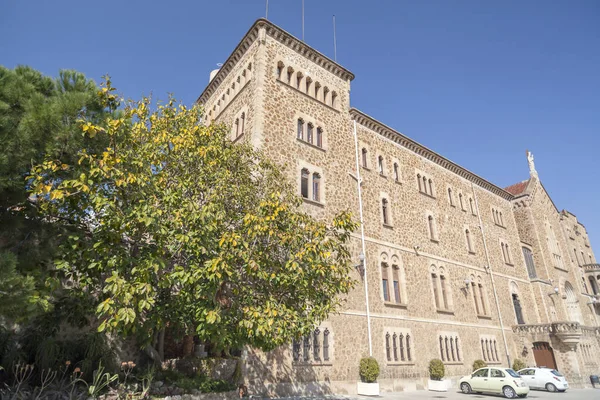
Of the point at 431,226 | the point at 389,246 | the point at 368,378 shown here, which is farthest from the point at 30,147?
the point at 431,226

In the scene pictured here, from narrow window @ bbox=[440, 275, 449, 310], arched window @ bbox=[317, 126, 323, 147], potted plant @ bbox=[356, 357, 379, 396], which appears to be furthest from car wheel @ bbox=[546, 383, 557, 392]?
arched window @ bbox=[317, 126, 323, 147]

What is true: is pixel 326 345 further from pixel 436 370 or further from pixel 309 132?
pixel 309 132

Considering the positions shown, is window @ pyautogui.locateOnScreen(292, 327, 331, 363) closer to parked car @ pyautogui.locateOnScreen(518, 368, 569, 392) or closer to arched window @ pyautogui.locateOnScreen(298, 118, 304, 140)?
arched window @ pyautogui.locateOnScreen(298, 118, 304, 140)

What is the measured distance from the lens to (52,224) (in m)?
8.07

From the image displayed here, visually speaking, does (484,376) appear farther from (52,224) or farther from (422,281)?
(52,224)

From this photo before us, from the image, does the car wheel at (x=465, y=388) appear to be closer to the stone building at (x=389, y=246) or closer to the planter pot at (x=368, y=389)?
the stone building at (x=389, y=246)

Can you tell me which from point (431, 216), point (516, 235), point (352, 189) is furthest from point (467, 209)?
point (352, 189)

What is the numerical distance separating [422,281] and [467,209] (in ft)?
29.2

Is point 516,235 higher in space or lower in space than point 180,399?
higher

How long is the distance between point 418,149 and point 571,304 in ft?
69.0

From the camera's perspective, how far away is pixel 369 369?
587 inches

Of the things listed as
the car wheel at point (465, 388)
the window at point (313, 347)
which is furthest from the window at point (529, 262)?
the window at point (313, 347)

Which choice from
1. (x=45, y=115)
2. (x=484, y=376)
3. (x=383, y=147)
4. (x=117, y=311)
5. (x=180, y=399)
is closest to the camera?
(x=45, y=115)

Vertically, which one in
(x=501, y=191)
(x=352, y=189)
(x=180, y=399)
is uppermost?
(x=501, y=191)
